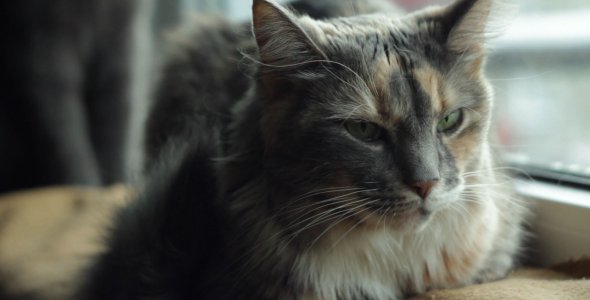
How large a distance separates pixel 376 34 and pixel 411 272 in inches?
16.4

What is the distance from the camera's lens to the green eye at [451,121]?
1.08 m

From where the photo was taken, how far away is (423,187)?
999mm

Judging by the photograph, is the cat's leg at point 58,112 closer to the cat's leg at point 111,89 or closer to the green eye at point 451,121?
the cat's leg at point 111,89

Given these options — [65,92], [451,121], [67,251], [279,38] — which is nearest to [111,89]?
[65,92]

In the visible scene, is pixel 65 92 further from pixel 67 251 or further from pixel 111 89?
pixel 67 251

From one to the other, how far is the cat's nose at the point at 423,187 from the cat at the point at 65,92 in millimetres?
1229

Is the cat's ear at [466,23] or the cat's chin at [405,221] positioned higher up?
the cat's ear at [466,23]

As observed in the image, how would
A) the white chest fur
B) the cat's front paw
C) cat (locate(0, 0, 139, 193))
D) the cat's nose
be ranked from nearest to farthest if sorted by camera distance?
the cat's nose → the white chest fur → the cat's front paw → cat (locate(0, 0, 139, 193))

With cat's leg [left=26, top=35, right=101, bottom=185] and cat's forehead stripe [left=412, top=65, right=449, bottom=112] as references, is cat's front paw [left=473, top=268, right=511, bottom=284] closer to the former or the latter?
cat's forehead stripe [left=412, top=65, right=449, bottom=112]

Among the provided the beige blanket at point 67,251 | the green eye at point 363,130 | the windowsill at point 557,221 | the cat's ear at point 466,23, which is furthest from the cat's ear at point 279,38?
the windowsill at point 557,221

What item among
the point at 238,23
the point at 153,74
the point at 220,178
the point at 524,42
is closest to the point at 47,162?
the point at 153,74

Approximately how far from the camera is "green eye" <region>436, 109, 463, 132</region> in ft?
3.56

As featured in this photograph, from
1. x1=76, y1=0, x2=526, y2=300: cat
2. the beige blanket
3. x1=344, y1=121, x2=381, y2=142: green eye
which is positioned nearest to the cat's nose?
x1=76, y1=0, x2=526, y2=300: cat

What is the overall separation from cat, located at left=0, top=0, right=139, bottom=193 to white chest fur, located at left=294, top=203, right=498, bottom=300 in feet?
3.57
